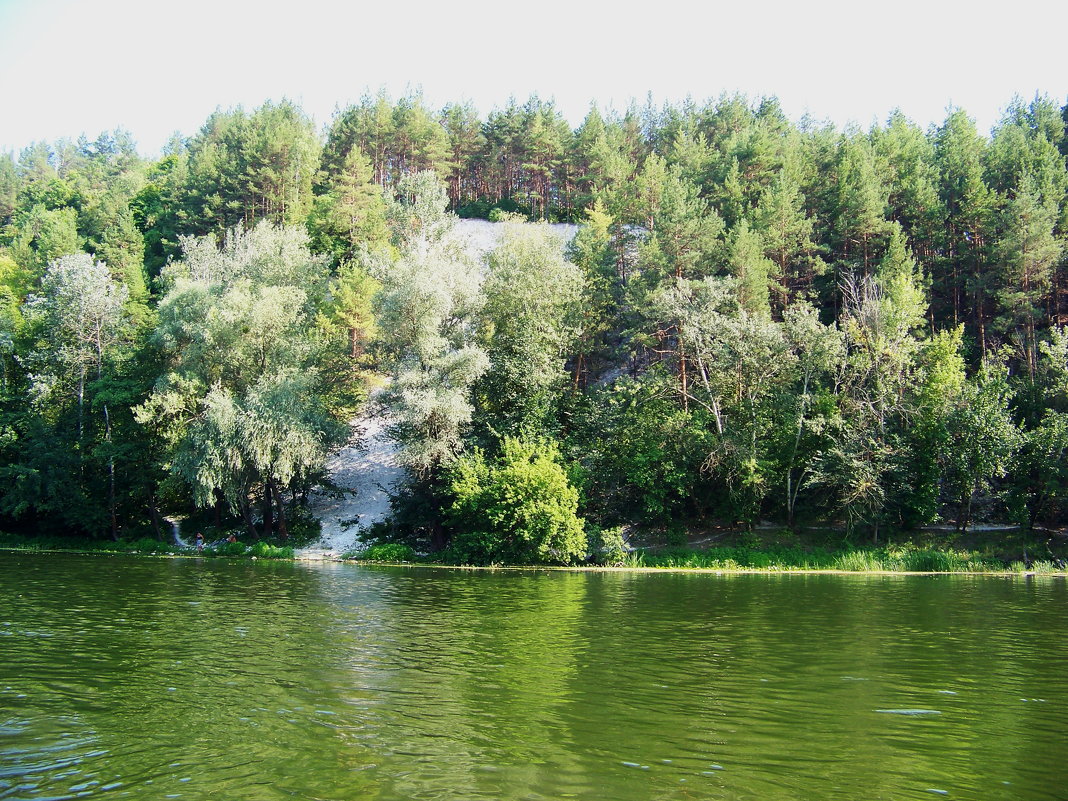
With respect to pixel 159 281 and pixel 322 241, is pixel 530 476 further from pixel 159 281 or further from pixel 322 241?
pixel 322 241

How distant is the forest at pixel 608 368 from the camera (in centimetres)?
3647

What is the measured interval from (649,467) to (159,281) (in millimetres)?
34697

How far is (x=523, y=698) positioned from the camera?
37.8ft

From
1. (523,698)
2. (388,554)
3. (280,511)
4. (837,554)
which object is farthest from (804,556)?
(523,698)

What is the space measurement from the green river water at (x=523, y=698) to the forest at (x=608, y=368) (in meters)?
14.5

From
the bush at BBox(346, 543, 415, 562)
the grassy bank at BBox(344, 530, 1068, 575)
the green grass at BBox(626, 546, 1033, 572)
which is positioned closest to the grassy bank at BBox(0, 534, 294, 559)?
the bush at BBox(346, 543, 415, 562)

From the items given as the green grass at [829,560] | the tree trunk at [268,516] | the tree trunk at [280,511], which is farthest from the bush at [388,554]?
the green grass at [829,560]

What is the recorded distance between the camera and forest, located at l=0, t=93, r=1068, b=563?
3647cm

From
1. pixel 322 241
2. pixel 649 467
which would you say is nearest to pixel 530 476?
pixel 649 467

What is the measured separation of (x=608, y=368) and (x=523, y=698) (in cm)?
4152

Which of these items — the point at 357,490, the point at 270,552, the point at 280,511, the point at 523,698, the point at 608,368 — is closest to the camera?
the point at 523,698

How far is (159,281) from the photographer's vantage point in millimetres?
49750

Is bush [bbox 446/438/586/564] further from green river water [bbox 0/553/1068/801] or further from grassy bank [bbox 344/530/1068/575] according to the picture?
green river water [bbox 0/553/1068/801]

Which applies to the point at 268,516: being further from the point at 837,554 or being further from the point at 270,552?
the point at 837,554
